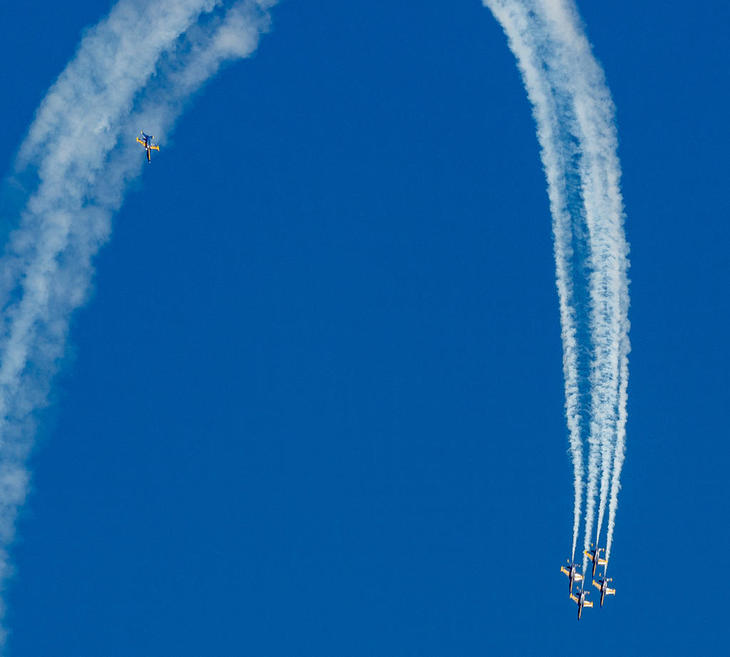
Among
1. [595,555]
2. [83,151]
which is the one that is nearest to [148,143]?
[83,151]

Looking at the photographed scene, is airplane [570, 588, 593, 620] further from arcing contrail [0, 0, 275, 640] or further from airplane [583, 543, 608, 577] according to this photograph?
arcing contrail [0, 0, 275, 640]

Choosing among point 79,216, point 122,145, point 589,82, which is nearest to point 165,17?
point 122,145

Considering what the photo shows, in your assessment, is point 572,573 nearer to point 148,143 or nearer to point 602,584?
point 602,584

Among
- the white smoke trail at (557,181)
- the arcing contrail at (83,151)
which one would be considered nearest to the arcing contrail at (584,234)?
the white smoke trail at (557,181)

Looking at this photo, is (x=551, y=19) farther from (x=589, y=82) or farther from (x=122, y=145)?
(x=122, y=145)

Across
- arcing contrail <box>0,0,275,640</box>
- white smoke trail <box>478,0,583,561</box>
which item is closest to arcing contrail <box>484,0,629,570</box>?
white smoke trail <box>478,0,583,561</box>

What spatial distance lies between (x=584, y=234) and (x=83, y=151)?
1913 centimetres

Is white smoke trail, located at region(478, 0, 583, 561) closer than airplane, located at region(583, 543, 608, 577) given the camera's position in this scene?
Yes

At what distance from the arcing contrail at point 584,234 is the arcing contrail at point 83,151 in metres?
11.9

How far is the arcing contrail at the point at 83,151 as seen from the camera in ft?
139

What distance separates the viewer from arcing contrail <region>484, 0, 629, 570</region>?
40.7m

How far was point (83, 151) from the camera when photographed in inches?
1689

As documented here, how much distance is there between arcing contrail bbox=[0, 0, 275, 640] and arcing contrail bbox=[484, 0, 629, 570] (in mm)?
11942

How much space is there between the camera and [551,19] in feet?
133
